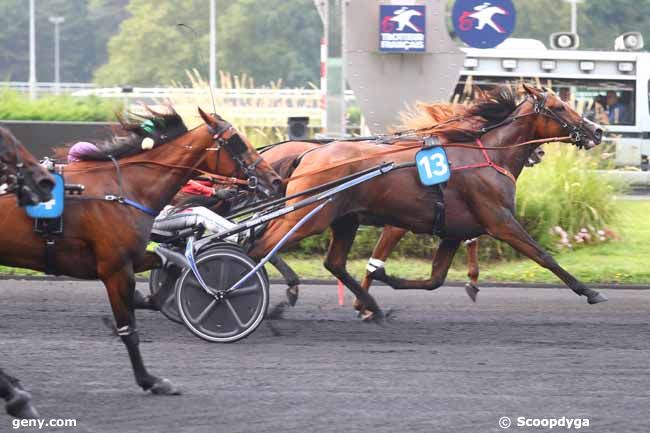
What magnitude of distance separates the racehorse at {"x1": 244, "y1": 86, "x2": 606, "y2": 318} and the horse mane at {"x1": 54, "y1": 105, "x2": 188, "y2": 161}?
1.49m

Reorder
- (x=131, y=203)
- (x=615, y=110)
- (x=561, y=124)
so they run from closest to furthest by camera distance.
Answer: (x=131, y=203) → (x=561, y=124) → (x=615, y=110)

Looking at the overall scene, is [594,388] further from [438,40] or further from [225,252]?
[438,40]

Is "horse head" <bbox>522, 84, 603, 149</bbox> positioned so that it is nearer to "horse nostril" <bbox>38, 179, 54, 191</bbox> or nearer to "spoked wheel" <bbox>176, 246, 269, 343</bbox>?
"spoked wheel" <bbox>176, 246, 269, 343</bbox>

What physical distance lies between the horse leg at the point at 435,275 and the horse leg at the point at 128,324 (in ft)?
9.63

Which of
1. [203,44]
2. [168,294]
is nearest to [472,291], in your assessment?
[168,294]

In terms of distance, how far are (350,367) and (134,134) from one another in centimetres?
187

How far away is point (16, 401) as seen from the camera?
5438 mm

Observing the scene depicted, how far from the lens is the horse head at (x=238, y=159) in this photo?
21.6 feet

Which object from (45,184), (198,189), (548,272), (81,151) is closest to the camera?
(45,184)

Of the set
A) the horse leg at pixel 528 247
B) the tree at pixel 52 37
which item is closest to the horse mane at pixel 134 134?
the horse leg at pixel 528 247

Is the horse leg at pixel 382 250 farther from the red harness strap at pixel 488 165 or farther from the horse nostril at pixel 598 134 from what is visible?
the horse nostril at pixel 598 134

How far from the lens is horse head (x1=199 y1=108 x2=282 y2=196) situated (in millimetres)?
6586

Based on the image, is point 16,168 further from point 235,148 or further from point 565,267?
point 565,267

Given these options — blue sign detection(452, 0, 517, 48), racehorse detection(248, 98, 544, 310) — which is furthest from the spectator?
racehorse detection(248, 98, 544, 310)
